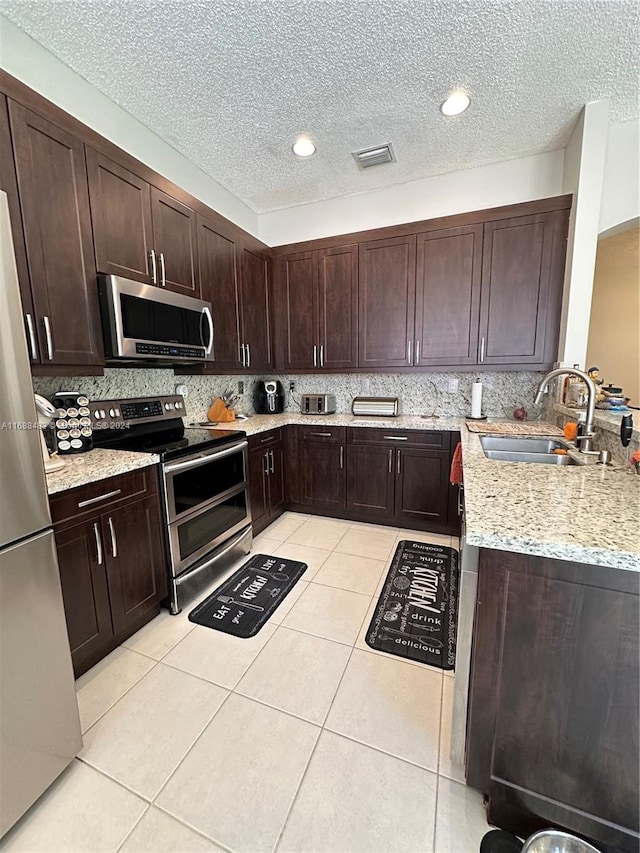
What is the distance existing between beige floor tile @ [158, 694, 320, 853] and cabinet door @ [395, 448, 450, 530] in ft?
5.76

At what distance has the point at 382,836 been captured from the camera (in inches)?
38.9

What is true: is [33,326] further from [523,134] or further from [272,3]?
[523,134]

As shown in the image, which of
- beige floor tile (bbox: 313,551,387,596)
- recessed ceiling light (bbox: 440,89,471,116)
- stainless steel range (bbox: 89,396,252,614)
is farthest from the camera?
beige floor tile (bbox: 313,551,387,596)

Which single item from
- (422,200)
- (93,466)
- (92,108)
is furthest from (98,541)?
(422,200)

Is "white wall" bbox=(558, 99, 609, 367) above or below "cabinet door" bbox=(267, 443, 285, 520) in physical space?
above

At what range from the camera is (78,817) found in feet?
3.38

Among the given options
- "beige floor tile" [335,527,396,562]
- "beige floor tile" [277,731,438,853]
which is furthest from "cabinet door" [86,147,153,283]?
"beige floor tile" [277,731,438,853]

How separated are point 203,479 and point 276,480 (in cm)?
100

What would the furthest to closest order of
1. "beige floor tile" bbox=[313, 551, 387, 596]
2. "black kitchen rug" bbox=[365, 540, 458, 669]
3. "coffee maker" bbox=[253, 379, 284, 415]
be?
1. "coffee maker" bbox=[253, 379, 284, 415]
2. "beige floor tile" bbox=[313, 551, 387, 596]
3. "black kitchen rug" bbox=[365, 540, 458, 669]

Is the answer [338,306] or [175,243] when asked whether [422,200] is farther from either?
[175,243]

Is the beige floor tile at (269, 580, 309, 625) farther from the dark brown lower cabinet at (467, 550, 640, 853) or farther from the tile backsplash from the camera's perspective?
the tile backsplash

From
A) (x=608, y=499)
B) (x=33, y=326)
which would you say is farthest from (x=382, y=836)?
(x=33, y=326)

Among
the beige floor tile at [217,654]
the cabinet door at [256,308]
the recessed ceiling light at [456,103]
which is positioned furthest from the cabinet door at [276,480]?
the recessed ceiling light at [456,103]

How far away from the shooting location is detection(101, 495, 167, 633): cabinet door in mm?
1574
